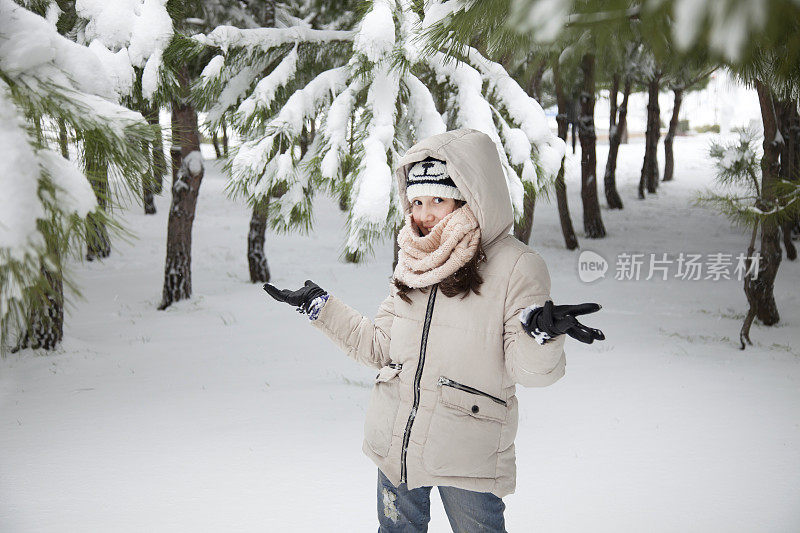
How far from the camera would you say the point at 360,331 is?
7.31ft

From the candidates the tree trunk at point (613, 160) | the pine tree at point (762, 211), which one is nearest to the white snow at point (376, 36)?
the pine tree at point (762, 211)

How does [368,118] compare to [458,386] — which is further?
[368,118]

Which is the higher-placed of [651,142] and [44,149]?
[44,149]

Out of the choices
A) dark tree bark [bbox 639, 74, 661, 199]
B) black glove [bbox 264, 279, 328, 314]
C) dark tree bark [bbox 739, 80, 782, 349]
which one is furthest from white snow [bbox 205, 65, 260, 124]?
dark tree bark [bbox 639, 74, 661, 199]

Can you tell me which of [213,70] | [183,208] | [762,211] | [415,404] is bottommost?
[183,208]

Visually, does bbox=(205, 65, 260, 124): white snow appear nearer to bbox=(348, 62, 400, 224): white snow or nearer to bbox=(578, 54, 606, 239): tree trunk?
bbox=(348, 62, 400, 224): white snow

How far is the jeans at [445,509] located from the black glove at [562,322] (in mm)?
644

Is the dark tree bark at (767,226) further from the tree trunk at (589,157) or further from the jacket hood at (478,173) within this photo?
the jacket hood at (478,173)

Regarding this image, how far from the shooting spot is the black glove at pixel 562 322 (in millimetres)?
1481

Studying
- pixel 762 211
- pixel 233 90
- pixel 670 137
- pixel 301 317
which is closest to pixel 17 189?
Answer: pixel 233 90

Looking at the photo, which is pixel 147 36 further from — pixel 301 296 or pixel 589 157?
pixel 589 157

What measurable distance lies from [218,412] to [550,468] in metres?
2.51

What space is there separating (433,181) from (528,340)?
2.02 feet

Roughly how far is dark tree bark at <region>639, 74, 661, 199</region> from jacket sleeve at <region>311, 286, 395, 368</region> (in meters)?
14.7
